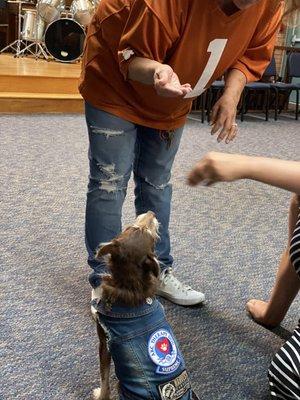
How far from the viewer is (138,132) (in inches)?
68.1

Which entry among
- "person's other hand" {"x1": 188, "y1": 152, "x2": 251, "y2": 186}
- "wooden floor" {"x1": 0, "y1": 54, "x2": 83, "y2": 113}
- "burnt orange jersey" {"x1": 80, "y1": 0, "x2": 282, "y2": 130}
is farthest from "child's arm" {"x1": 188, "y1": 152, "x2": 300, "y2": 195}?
"wooden floor" {"x1": 0, "y1": 54, "x2": 83, "y2": 113}

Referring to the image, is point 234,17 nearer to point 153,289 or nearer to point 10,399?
point 153,289

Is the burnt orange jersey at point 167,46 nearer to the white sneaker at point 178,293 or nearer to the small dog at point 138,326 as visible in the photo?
the small dog at point 138,326

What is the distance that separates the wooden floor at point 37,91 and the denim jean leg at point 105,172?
3.82 metres

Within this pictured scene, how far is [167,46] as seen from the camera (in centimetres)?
141

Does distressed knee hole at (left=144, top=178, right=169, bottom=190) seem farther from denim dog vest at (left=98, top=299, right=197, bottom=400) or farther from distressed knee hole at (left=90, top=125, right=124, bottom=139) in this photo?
denim dog vest at (left=98, top=299, right=197, bottom=400)

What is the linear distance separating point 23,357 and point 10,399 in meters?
0.17

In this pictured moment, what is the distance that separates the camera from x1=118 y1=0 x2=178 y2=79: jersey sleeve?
4.36 feet

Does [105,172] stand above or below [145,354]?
above

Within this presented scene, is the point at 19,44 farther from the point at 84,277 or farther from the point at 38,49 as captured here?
the point at 84,277

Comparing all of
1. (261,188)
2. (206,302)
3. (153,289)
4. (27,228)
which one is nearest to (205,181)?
(153,289)

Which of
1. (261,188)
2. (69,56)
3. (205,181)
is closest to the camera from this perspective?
(205,181)

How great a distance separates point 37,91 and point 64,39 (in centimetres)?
183

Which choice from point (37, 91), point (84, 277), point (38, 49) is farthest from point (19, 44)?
point (84, 277)
